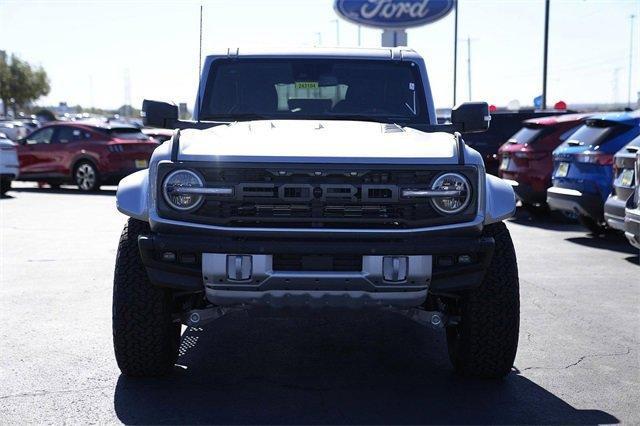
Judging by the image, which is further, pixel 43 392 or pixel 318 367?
pixel 318 367

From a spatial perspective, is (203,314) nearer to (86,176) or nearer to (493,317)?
(493,317)

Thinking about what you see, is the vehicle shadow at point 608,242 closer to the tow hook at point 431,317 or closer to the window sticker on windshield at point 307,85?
the window sticker on windshield at point 307,85

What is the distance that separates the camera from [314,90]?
6.74 metres

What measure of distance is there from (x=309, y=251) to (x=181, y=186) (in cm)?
73

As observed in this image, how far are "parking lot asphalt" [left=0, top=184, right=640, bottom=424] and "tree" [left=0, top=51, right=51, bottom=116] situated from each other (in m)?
87.4

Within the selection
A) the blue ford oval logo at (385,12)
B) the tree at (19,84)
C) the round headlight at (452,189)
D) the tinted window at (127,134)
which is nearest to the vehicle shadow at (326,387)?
the round headlight at (452,189)

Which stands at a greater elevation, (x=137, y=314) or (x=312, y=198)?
(x=312, y=198)

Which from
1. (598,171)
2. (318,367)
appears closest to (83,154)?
(598,171)

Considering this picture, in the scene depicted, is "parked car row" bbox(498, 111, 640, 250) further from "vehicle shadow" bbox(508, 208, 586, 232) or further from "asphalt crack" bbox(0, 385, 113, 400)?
"asphalt crack" bbox(0, 385, 113, 400)

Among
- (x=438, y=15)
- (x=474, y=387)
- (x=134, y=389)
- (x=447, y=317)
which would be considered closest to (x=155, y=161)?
(x=134, y=389)

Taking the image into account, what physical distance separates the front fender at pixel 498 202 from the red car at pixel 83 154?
51.3 ft

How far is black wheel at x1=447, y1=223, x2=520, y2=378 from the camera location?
5.17 metres

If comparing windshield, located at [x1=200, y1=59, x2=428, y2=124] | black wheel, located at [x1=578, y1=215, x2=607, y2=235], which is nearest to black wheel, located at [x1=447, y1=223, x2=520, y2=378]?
windshield, located at [x1=200, y1=59, x2=428, y2=124]

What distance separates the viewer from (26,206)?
16938 mm
